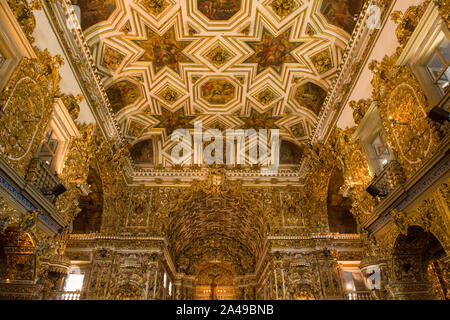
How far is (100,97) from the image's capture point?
1251 cm

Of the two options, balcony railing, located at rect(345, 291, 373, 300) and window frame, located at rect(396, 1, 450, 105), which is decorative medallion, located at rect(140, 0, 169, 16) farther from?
balcony railing, located at rect(345, 291, 373, 300)

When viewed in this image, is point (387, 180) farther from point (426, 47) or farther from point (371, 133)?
point (426, 47)

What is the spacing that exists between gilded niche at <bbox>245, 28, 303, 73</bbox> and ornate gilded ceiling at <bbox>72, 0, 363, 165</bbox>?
43mm

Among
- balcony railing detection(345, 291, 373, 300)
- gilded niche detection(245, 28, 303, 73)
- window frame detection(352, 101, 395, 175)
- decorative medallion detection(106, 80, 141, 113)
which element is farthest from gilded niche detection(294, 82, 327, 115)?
balcony railing detection(345, 291, 373, 300)

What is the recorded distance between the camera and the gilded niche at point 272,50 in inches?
492

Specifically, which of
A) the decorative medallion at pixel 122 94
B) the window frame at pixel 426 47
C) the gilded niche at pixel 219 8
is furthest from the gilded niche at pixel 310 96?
the decorative medallion at pixel 122 94

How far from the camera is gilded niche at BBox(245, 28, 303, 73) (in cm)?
1250

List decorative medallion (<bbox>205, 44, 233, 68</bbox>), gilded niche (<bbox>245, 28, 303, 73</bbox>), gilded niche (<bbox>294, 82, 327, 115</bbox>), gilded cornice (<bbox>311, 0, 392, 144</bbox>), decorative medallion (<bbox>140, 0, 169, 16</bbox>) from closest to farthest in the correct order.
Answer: gilded cornice (<bbox>311, 0, 392, 144</bbox>), decorative medallion (<bbox>140, 0, 169, 16</bbox>), gilded niche (<bbox>245, 28, 303, 73</bbox>), decorative medallion (<bbox>205, 44, 233, 68</bbox>), gilded niche (<bbox>294, 82, 327, 115</bbox>)

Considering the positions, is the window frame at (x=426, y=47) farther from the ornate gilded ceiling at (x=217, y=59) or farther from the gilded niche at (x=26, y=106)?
the gilded niche at (x=26, y=106)

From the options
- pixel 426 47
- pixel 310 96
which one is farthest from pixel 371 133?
pixel 310 96

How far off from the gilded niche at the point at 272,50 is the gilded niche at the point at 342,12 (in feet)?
5.36

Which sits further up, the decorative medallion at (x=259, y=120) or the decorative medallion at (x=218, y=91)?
the decorative medallion at (x=218, y=91)

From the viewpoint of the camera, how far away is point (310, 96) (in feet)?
47.5

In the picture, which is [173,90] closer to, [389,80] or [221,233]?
[389,80]
